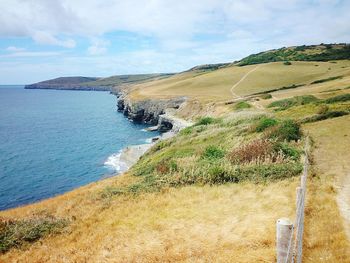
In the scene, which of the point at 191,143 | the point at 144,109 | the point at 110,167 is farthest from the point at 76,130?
the point at 191,143

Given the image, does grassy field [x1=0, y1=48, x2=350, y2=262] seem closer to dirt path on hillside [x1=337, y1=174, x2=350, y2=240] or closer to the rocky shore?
dirt path on hillside [x1=337, y1=174, x2=350, y2=240]

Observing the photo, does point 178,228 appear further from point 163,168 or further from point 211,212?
point 163,168

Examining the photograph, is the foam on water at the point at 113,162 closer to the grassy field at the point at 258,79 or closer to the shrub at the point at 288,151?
the shrub at the point at 288,151

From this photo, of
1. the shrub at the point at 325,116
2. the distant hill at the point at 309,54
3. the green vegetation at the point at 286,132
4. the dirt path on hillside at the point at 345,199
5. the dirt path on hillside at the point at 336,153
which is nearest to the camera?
the dirt path on hillside at the point at 345,199

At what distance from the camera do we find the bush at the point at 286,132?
77.2 feet

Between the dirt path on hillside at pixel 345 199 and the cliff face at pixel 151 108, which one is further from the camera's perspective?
the cliff face at pixel 151 108

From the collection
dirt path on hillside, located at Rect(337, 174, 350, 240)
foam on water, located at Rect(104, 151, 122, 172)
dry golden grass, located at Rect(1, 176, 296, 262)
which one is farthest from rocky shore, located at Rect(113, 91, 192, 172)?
dirt path on hillside, located at Rect(337, 174, 350, 240)

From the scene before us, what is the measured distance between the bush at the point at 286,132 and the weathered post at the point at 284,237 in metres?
17.0

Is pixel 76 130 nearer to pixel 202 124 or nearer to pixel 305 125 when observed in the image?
pixel 202 124

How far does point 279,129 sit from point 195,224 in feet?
44.2

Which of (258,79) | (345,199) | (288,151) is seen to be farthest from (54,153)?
(258,79)

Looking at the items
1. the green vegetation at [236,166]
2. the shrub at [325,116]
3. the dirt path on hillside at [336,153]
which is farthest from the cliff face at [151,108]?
the green vegetation at [236,166]

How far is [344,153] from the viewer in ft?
65.3

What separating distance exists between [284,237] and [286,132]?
59.4 ft
